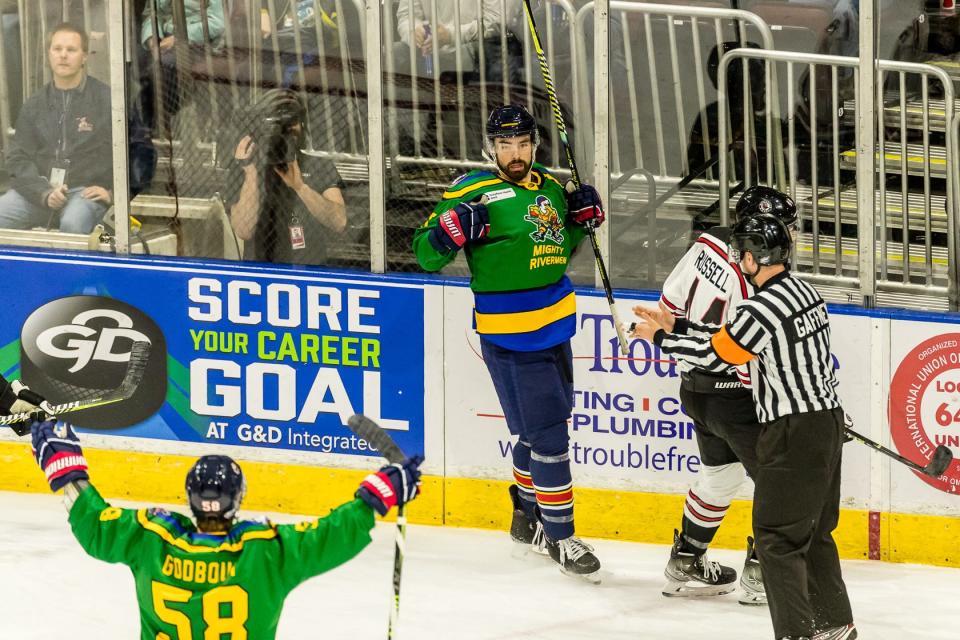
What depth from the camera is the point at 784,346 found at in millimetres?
4461

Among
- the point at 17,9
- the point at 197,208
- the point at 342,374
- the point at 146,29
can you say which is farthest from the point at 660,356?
the point at 17,9

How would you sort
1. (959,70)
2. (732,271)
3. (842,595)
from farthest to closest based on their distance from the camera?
(959,70)
(732,271)
(842,595)

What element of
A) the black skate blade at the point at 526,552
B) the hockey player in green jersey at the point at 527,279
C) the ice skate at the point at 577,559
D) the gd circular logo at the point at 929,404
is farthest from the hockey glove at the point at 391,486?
the gd circular logo at the point at 929,404

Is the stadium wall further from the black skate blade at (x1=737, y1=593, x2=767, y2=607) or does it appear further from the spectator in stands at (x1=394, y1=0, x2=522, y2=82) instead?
the spectator in stands at (x1=394, y1=0, x2=522, y2=82)

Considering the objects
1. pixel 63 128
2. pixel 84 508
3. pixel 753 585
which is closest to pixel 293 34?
pixel 63 128

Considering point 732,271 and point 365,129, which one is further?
Answer: point 365,129

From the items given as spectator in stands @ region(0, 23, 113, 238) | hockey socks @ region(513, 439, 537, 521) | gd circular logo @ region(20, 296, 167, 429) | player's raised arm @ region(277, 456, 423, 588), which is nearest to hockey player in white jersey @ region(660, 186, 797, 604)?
hockey socks @ region(513, 439, 537, 521)

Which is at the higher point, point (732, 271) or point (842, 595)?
point (732, 271)

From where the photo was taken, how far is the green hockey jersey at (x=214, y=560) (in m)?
3.39

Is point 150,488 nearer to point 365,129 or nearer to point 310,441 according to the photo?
point 310,441

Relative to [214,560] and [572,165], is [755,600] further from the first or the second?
[214,560]

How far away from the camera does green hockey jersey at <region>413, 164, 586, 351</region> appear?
5.35 m

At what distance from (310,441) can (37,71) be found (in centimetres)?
175

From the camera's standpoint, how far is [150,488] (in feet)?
20.5
